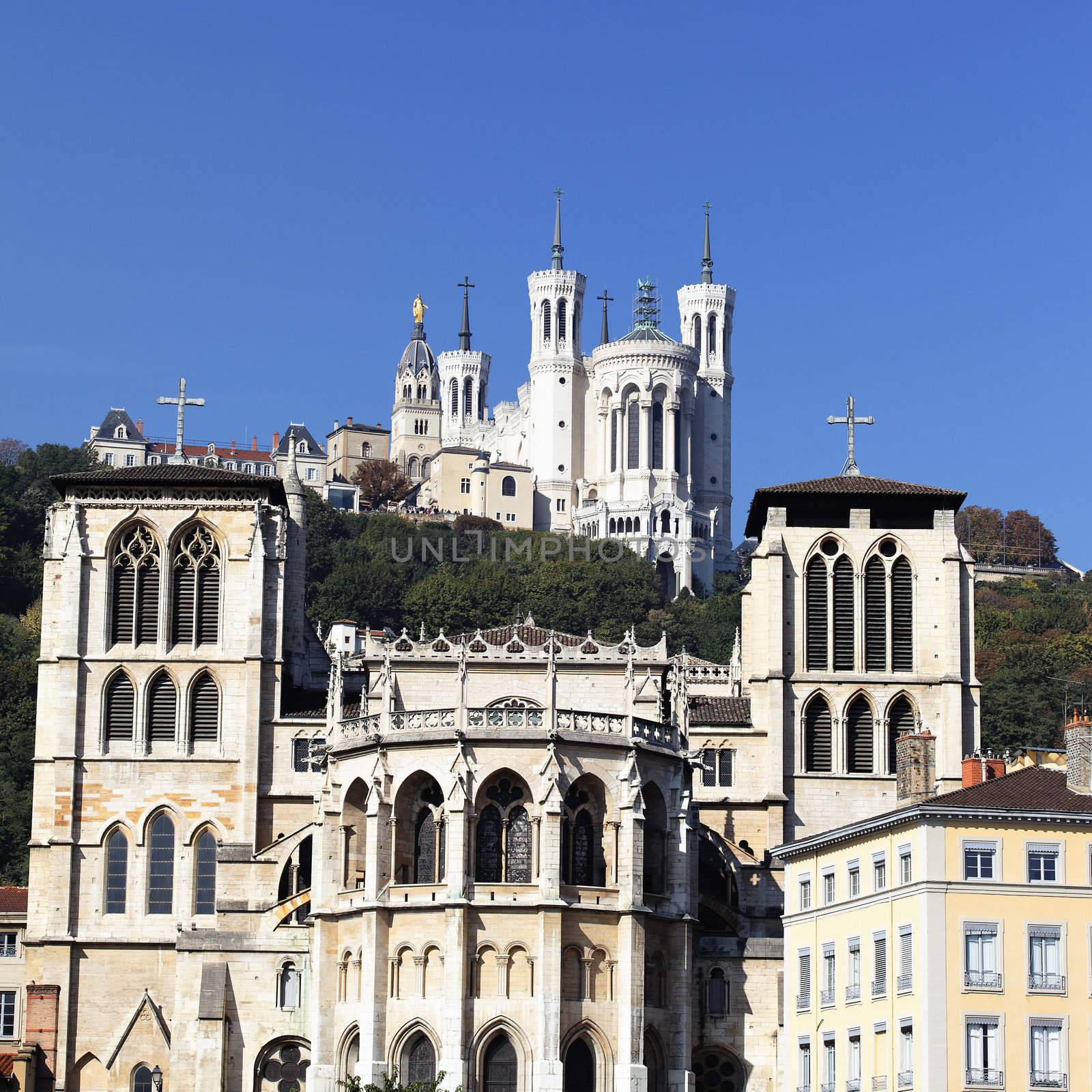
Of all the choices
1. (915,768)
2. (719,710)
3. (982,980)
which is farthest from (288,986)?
(982,980)

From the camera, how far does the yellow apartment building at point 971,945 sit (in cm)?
6588

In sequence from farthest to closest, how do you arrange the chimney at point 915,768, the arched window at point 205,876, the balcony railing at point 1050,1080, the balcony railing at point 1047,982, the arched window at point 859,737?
1. the arched window at point 859,737
2. the arched window at point 205,876
3. the chimney at point 915,768
4. the balcony railing at point 1047,982
5. the balcony railing at point 1050,1080

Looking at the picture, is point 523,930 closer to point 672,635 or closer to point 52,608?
point 52,608

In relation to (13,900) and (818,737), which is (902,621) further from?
(13,900)

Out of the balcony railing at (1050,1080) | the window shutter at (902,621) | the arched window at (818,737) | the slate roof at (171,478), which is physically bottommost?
the balcony railing at (1050,1080)

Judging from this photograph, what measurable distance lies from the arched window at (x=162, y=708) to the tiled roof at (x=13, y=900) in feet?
28.6

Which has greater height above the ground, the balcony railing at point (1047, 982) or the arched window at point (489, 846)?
the arched window at point (489, 846)

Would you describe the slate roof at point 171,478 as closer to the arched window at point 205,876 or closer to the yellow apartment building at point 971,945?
the arched window at point 205,876

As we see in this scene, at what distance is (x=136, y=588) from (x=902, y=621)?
2612 cm

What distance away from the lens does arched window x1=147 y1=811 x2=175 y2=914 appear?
90562 mm

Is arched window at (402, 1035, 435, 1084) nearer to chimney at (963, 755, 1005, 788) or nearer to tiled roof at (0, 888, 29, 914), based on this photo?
chimney at (963, 755, 1005, 788)

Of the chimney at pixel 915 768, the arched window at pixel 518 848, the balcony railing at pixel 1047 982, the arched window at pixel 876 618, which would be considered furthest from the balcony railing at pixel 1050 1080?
the arched window at pixel 876 618

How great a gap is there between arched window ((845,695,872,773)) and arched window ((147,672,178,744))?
889 inches

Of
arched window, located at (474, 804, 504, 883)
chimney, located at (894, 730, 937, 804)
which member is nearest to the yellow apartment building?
chimney, located at (894, 730, 937, 804)
